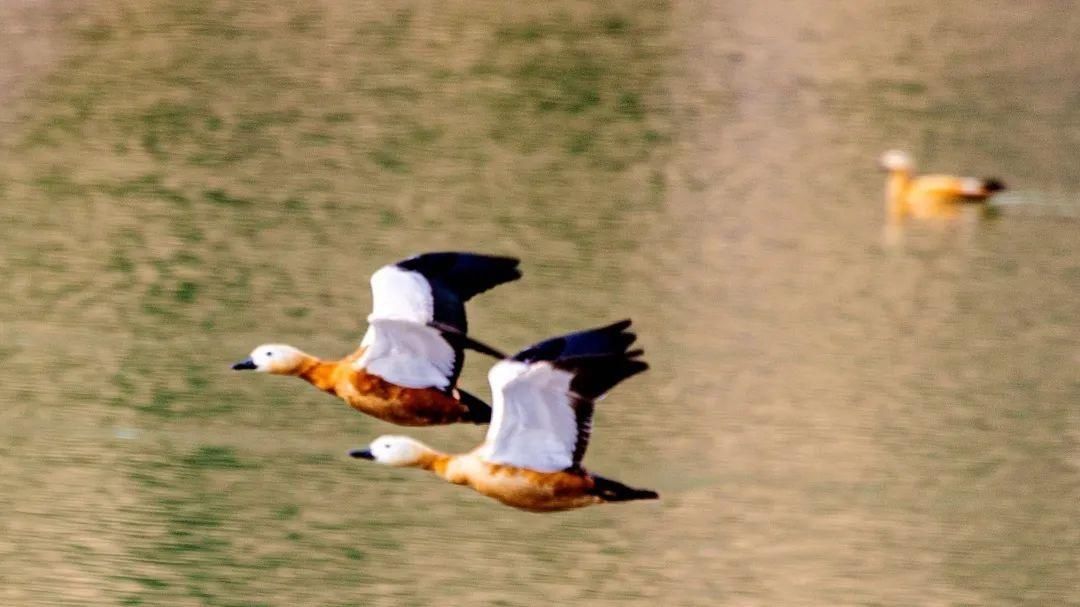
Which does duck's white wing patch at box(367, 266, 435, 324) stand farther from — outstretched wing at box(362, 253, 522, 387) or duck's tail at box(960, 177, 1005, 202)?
duck's tail at box(960, 177, 1005, 202)

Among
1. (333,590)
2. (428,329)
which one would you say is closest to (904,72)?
(333,590)

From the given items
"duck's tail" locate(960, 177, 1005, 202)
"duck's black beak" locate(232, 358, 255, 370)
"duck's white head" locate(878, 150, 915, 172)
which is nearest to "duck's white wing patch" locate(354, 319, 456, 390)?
"duck's black beak" locate(232, 358, 255, 370)

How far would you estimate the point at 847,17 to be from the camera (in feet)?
98.4

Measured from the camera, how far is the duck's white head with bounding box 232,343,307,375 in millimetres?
9711

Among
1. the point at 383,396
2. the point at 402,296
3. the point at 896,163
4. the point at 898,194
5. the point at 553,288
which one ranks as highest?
the point at 896,163

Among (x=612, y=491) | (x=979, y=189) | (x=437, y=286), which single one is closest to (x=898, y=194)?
(x=979, y=189)

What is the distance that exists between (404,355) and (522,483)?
1097 mm

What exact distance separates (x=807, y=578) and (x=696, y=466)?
5.47 ft

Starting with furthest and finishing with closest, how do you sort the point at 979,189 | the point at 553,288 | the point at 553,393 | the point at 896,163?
the point at 896,163 → the point at 979,189 → the point at 553,288 → the point at 553,393

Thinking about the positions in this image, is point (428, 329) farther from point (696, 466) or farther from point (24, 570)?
point (696, 466)

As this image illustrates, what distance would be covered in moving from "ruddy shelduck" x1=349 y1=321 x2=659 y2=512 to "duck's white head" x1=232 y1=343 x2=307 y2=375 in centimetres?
86

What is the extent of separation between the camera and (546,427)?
8.67 m

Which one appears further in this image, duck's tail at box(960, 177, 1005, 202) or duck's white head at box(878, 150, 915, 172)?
duck's white head at box(878, 150, 915, 172)

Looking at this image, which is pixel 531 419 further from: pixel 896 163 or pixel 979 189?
pixel 896 163
